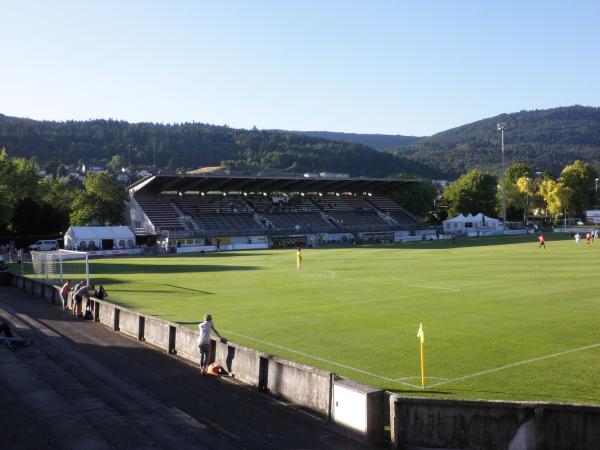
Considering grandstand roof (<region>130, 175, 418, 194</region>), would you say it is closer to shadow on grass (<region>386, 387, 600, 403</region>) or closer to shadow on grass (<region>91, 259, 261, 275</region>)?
shadow on grass (<region>91, 259, 261, 275</region>)

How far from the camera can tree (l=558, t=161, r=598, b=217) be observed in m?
124

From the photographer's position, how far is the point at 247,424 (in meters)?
10.8

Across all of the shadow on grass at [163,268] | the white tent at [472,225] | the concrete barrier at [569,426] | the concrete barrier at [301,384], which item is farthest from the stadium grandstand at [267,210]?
the concrete barrier at [569,426]

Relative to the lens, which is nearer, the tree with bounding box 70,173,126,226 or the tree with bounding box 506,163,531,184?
the tree with bounding box 70,173,126,226

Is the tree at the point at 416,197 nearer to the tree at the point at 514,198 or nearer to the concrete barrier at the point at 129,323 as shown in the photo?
the tree at the point at 514,198

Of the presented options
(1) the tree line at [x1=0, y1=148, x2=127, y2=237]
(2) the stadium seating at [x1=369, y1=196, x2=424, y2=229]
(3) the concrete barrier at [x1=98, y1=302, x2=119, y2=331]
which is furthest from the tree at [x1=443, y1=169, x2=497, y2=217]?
(3) the concrete barrier at [x1=98, y1=302, x2=119, y2=331]

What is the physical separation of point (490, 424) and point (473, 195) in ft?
386

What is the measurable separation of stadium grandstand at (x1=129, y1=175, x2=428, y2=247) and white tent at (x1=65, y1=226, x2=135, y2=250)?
15.8ft

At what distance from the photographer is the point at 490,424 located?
9.17 metres

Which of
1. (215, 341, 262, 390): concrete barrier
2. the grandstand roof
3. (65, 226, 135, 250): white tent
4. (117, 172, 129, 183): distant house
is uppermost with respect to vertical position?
(117, 172, 129, 183): distant house

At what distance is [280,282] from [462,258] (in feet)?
66.3

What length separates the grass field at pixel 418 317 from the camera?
13430 mm

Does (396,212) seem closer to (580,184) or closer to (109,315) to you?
(580,184)

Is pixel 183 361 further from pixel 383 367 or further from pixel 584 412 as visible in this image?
pixel 584 412
